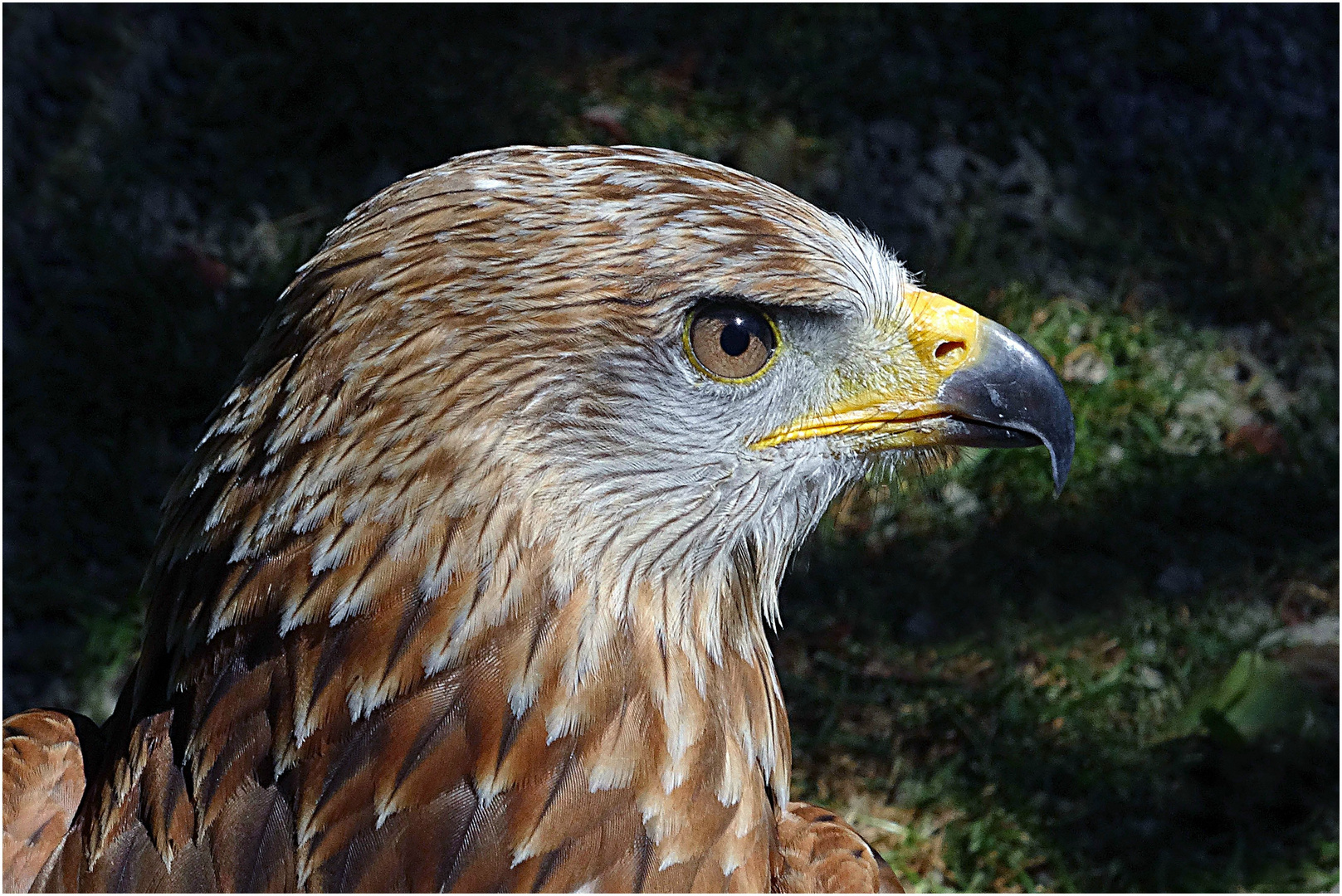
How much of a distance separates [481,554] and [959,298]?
370 centimetres

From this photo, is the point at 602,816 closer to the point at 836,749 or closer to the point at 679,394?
the point at 679,394

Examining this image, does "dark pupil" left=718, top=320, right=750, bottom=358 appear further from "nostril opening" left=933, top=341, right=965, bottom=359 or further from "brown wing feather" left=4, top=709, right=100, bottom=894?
"brown wing feather" left=4, top=709, right=100, bottom=894

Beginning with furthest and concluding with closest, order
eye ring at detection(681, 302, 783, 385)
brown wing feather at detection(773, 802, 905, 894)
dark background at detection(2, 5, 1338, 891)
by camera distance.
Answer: dark background at detection(2, 5, 1338, 891) < brown wing feather at detection(773, 802, 905, 894) < eye ring at detection(681, 302, 783, 385)

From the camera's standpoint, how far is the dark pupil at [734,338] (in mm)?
1924

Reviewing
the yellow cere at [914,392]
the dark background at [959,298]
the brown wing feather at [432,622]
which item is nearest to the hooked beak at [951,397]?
the yellow cere at [914,392]

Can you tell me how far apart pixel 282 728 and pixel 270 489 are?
338 millimetres

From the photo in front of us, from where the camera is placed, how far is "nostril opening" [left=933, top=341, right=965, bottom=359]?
2.10 m

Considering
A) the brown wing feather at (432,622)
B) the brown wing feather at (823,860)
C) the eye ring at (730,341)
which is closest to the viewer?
the brown wing feather at (432,622)

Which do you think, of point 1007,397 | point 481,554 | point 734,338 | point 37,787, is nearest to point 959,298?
point 1007,397

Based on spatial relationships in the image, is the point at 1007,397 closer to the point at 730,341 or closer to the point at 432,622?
the point at 730,341

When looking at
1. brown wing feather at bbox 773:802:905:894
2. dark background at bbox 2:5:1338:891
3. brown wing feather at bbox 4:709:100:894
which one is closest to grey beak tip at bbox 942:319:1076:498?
brown wing feather at bbox 773:802:905:894

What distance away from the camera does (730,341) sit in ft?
6.33

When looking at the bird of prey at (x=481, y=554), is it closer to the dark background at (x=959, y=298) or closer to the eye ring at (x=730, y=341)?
the eye ring at (x=730, y=341)

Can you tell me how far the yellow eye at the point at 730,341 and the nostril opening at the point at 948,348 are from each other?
0.30 metres
